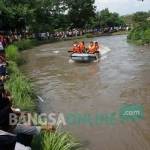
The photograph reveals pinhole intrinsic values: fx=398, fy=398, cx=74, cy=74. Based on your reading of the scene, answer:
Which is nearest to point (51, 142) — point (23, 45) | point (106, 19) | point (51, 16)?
point (23, 45)

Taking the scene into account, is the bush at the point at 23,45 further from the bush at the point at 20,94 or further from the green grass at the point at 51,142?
the green grass at the point at 51,142

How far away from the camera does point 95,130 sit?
1045 cm

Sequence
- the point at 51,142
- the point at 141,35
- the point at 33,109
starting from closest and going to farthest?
the point at 51,142
the point at 33,109
the point at 141,35

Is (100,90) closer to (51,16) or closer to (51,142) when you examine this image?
(51,142)

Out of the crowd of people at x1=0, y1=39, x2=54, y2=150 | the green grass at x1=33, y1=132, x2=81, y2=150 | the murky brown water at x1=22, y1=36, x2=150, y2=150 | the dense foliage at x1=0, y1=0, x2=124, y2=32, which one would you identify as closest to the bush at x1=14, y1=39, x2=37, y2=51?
the dense foliage at x1=0, y1=0, x2=124, y2=32

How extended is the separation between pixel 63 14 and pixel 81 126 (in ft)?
179

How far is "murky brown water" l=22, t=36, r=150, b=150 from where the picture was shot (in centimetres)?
996

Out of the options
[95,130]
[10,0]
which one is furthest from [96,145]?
[10,0]

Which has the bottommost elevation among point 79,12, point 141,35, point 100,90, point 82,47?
point 100,90

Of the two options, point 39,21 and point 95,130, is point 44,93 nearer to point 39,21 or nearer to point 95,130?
point 95,130

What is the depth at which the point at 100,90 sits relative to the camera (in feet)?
53.4

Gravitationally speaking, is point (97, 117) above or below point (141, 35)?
below

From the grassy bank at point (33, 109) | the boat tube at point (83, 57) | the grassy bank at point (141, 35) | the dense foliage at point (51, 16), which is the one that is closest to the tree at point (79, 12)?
the dense foliage at point (51, 16)

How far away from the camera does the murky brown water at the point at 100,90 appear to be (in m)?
9.96
